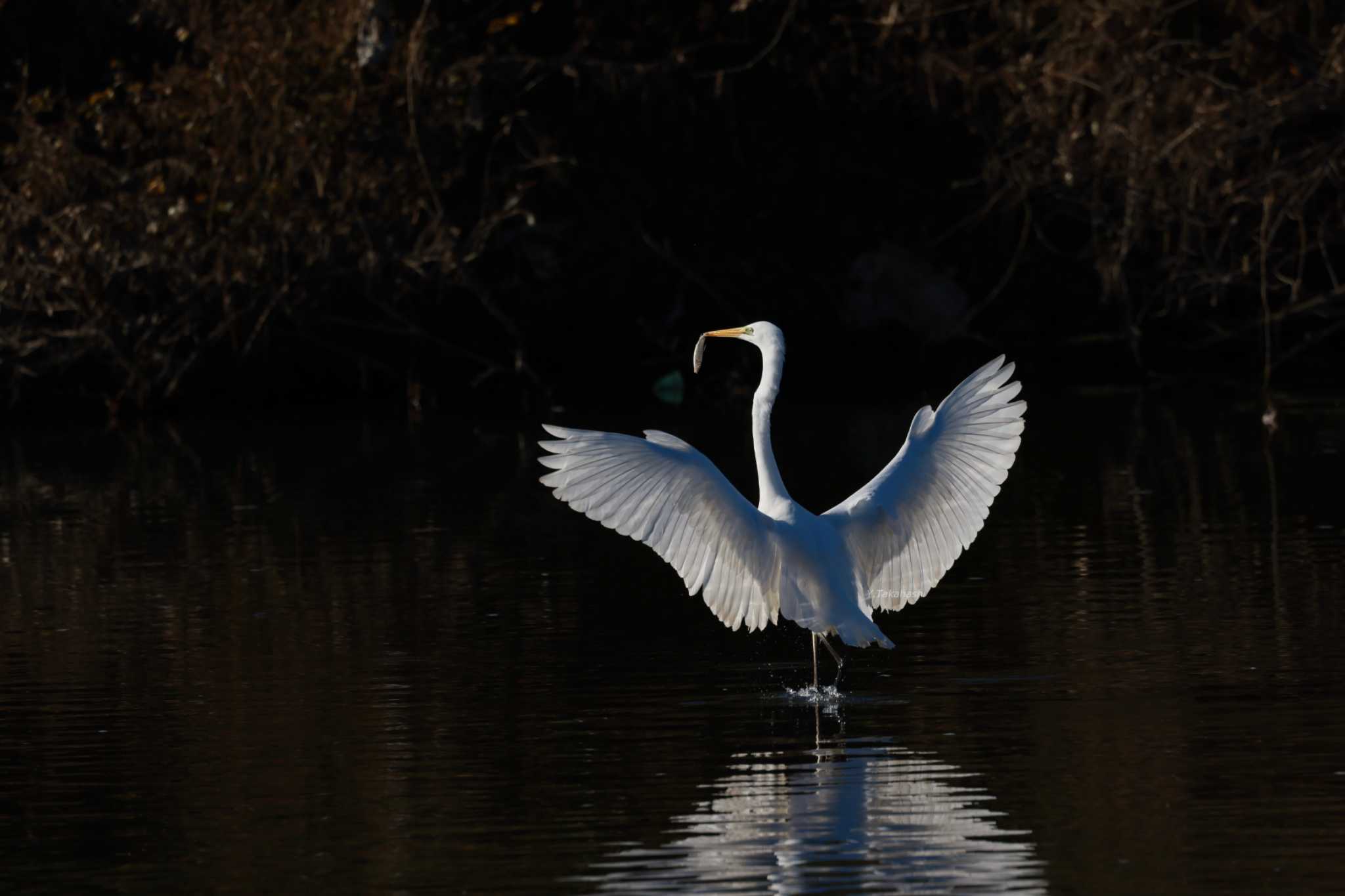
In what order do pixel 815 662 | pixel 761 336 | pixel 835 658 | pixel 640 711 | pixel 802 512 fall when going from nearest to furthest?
pixel 640 711, pixel 802 512, pixel 815 662, pixel 835 658, pixel 761 336

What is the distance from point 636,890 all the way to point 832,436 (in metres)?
14.1

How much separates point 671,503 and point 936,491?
1172mm

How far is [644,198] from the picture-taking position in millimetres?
26344

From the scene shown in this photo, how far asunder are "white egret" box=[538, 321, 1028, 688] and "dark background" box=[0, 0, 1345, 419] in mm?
11369

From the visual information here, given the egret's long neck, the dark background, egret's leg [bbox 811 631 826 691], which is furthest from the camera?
the dark background

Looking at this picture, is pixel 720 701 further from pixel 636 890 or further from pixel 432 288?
pixel 432 288

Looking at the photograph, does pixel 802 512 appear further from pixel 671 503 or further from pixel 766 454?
pixel 671 503

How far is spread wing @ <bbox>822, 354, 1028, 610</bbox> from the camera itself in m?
9.32

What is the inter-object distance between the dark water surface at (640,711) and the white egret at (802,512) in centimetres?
38

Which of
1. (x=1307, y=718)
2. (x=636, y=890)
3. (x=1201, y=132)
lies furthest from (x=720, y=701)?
(x=1201, y=132)

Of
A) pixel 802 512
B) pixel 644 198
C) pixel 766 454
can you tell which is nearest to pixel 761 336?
pixel 766 454

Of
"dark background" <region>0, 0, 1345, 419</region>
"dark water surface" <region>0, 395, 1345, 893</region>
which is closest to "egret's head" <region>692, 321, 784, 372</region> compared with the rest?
"dark water surface" <region>0, 395, 1345, 893</region>

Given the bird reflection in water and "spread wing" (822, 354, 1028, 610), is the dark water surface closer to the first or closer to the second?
the bird reflection in water

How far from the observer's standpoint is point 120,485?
1825 cm
